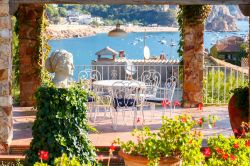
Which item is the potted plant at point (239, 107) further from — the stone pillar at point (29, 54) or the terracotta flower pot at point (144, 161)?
the stone pillar at point (29, 54)

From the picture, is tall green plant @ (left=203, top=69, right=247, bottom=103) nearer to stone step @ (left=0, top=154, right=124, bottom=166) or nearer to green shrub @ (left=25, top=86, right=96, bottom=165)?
stone step @ (left=0, top=154, right=124, bottom=166)

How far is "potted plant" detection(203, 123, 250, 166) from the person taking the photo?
4.74m

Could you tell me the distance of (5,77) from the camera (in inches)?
279

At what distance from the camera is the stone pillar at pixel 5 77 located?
7004 mm

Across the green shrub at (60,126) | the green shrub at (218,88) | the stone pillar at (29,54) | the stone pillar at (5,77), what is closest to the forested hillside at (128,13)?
the green shrub at (218,88)

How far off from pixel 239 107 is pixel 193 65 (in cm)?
279

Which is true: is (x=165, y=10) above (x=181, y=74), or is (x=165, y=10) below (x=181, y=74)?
above

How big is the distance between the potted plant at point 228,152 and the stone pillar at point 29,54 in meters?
5.59

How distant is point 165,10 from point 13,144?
5000cm

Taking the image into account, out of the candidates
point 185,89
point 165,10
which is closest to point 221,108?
point 185,89

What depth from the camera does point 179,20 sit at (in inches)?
411

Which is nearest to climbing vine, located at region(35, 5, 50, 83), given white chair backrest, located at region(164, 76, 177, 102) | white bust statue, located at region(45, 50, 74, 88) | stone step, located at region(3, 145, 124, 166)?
white chair backrest, located at region(164, 76, 177, 102)

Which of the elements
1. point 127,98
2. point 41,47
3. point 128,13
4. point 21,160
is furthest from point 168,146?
point 128,13

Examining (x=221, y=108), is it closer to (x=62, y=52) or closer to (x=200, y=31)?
(x=200, y=31)
